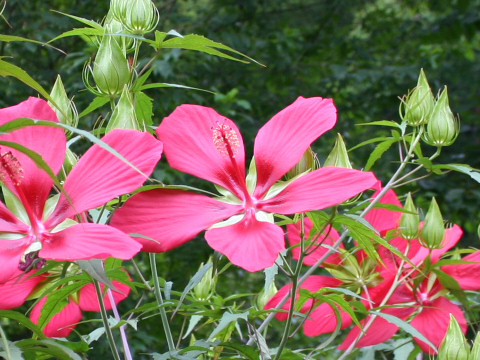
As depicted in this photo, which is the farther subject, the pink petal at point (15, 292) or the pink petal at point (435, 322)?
the pink petal at point (435, 322)

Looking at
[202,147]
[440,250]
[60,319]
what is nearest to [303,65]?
[440,250]

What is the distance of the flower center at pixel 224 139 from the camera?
0.64m

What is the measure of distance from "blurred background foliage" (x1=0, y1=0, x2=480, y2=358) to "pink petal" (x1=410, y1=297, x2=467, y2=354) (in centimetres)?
186

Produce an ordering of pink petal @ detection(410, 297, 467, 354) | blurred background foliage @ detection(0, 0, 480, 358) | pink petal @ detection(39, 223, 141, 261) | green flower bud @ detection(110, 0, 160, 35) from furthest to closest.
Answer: blurred background foliage @ detection(0, 0, 480, 358) < pink petal @ detection(410, 297, 467, 354) < green flower bud @ detection(110, 0, 160, 35) < pink petal @ detection(39, 223, 141, 261)

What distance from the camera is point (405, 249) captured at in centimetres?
91

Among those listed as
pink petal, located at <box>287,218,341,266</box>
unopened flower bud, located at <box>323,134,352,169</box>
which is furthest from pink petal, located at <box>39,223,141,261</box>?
pink petal, located at <box>287,218,341,266</box>

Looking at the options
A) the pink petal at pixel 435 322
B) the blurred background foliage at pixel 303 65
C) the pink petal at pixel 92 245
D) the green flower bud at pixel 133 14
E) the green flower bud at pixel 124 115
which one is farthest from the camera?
the blurred background foliage at pixel 303 65

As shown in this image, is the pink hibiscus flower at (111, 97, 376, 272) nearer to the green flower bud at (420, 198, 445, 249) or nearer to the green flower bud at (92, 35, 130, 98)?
the green flower bud at (92, 35, 130, 98)

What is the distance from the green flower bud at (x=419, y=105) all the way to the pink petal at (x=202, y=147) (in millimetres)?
249

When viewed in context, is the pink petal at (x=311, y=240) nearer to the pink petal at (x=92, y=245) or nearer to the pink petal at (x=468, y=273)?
the pink petal at (x=468, y=273)

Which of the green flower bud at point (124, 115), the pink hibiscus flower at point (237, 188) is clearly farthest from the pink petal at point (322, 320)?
the green flower bud at point (124, 115)

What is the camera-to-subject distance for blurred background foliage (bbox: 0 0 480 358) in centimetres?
300

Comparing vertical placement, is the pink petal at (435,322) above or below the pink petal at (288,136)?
below

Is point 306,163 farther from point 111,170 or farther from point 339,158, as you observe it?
point 111,170
